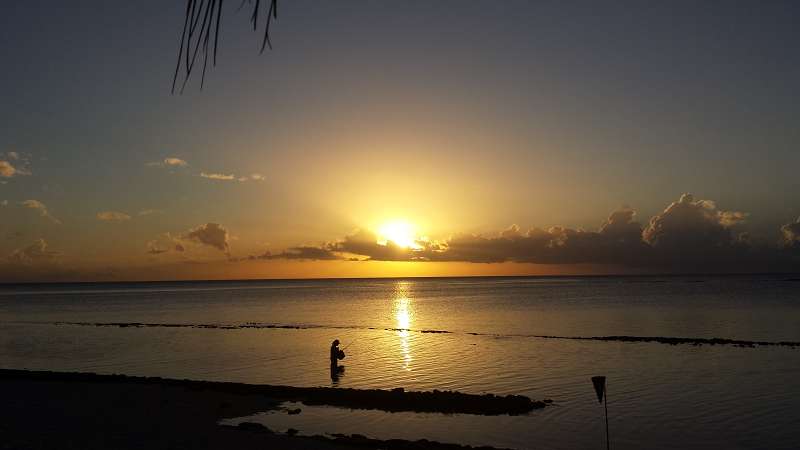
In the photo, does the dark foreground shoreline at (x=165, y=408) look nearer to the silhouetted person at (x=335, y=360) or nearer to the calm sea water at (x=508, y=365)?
the calm sea water at (x=508, y=365)

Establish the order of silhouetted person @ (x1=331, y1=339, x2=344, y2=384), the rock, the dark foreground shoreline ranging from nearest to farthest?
the dark foreground shoreline < the rock < silhouetted person @ (x1=331, y1=339, x2=344, y2=384)

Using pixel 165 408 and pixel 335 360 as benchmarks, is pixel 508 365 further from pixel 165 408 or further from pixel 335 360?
pixel 165 408

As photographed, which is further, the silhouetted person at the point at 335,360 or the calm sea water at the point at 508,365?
the silhouetted person at the point at 335,360

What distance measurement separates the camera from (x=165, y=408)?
22.1 m

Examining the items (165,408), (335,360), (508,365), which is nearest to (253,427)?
(165,408)

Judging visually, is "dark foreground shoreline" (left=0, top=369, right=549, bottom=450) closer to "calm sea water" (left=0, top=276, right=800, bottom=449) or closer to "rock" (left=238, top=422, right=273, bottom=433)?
"rock" (left=238, top=422, right=273, bottom=433)

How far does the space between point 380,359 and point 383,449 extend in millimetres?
18897

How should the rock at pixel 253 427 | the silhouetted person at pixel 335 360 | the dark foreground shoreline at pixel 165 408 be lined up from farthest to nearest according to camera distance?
the silhouetted person at pixel 335 360 → the rock at pixel 253 427 → the dark foreground shoreline at pixel 165 408

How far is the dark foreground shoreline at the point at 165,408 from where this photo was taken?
17.6 metres

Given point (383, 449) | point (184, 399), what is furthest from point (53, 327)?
point (383, 449)

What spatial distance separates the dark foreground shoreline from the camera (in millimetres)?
17577

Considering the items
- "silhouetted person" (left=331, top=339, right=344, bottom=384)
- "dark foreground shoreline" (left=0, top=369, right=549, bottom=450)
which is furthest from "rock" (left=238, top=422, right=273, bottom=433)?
"silhouetted person" (left=331, top=339, right=344, bottom=384)

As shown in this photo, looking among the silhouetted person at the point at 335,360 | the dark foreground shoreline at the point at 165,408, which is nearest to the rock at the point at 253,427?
the dark foreground shoreline at the point at 165,408

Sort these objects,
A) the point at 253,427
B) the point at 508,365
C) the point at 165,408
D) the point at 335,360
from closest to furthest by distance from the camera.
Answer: the point at 253,427 < the point at 165,408 < the point at 335,360 < the point at 508,365
